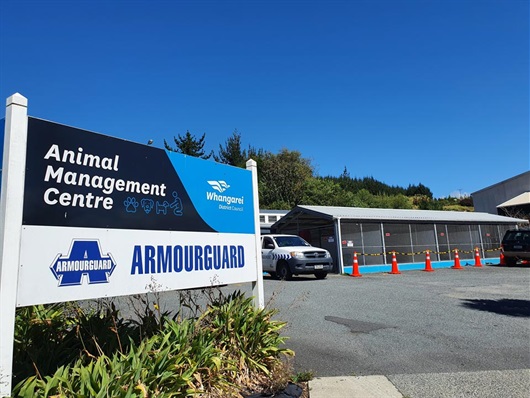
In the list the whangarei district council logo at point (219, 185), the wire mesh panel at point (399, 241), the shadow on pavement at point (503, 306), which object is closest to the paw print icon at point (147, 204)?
the whangarei district council logo at point (219, 185)

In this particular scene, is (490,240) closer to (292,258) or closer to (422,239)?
(422,239)

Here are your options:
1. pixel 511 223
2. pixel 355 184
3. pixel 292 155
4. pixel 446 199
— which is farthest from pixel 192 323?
pixel 446 199

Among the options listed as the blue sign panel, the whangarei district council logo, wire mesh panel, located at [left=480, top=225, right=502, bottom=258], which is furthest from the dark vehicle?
the whangarei district council logo

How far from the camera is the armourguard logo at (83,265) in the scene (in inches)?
119

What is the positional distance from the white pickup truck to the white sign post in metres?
12.5

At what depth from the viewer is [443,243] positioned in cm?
2350

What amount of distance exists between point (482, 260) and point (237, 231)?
971 inches

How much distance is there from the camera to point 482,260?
24812 millimetres

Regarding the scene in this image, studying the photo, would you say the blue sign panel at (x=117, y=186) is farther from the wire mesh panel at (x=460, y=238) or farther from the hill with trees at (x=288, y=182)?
the hill with trees at (x=288, y=182)

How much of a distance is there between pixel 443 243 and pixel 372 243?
19.1 feet

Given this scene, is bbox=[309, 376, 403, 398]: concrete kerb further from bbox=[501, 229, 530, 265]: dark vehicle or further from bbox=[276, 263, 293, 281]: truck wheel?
bbox=[501, 229, 530, 265]: dark vehicle

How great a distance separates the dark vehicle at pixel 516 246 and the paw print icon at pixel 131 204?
885 inches

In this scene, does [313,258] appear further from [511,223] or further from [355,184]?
[355,184]

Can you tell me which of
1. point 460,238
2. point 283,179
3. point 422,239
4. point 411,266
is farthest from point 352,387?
point 283,179
